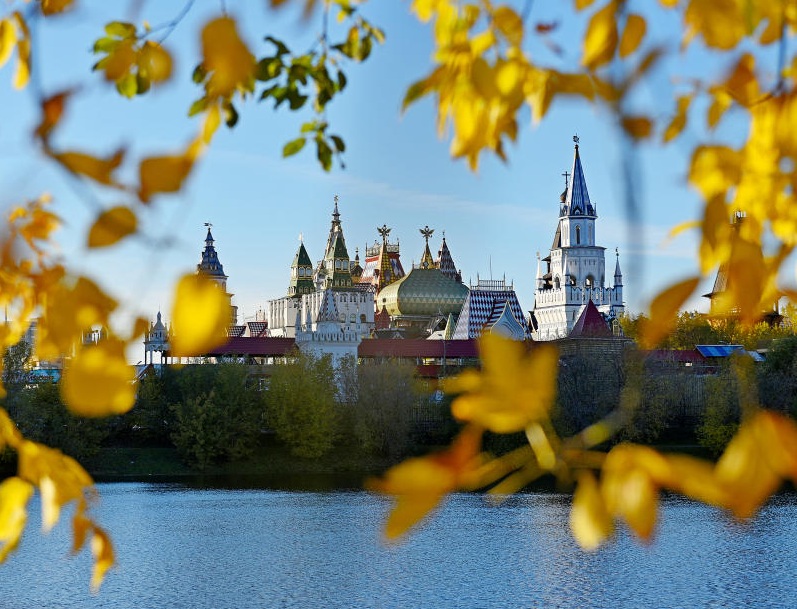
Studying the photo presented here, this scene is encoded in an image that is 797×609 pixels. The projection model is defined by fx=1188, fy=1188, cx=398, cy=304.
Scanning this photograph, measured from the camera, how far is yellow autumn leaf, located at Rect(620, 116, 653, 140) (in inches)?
73.7

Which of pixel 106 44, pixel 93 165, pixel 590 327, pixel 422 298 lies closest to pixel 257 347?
pixel 590 327

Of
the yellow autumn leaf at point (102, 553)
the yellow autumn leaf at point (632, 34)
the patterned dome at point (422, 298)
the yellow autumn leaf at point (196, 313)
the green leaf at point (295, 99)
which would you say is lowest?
the yellow autumn leaf at point (102, 553)

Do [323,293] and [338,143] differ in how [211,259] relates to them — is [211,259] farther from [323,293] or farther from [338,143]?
[338,143]

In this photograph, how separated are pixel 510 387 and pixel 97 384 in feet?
2.14

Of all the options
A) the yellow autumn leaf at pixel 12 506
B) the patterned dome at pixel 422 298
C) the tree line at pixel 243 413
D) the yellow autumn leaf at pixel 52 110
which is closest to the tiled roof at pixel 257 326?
the patterned dome at pixel 422 298

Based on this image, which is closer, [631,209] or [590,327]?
[631,209]

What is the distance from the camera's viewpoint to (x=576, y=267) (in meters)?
99.3

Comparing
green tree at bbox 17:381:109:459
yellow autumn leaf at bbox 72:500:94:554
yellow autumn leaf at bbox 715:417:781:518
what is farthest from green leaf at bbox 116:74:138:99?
green tree at bbox 17:381:109:459

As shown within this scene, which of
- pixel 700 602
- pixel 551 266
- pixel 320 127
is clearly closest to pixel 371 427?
pixel 700 602

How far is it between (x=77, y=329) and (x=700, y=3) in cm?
118

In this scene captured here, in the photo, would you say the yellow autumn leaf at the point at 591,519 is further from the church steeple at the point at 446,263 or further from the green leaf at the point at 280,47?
the church steeple at the point at 446,263

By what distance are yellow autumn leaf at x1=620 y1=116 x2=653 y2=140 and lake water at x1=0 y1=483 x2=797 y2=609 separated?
18.5 metres

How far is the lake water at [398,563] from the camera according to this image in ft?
71.7

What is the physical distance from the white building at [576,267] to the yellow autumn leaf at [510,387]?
96.0m
